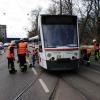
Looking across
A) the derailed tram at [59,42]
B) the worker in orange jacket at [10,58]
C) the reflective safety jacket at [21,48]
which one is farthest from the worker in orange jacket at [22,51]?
the derailed tram at [59,42]

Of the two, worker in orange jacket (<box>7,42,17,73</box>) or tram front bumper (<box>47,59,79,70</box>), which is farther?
worker in orange jacket (<box>7,42,17,73</box>)

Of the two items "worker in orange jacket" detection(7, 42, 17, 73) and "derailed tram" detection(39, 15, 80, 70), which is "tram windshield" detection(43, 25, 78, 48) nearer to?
"derailed tram" detection(39, 15, 80, 70)

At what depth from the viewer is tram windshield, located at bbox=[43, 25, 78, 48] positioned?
1839 centimetres

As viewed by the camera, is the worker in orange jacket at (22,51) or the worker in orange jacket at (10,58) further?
the worker in orange jacket at (22,51)

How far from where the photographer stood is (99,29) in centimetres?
4431

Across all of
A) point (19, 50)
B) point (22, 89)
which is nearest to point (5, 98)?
point (22, 89)

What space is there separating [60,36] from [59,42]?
36 cm

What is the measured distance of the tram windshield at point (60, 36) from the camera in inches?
724

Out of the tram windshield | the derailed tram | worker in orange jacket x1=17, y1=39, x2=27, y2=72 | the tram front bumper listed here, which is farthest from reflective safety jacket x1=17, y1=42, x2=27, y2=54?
the tram front bumper

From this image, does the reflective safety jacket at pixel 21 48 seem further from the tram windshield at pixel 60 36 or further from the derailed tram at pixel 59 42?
the tram windshield at pixel 60 36

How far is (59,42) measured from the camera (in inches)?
726

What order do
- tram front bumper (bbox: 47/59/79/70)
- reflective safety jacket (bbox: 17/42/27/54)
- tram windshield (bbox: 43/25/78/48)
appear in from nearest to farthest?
tram front bumper (bbox: 47/59/79/70) → tram windshield (bbox: 43/25/78/48) → reflective safety jacket (bbox: 17/42/27/54)

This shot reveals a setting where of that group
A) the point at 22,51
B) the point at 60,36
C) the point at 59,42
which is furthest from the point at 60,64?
the point at 22,51

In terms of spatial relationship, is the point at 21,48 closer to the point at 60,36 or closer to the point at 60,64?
the point at 60,36
